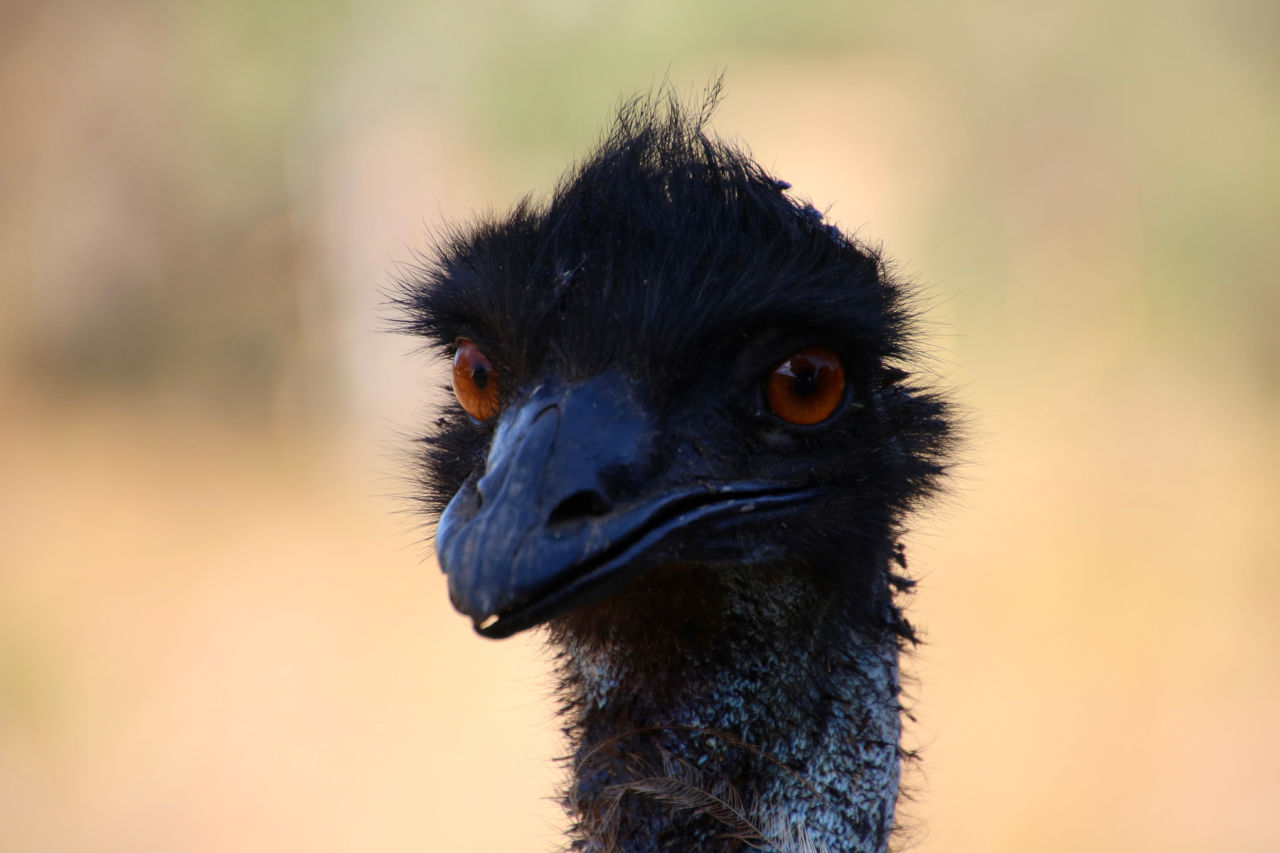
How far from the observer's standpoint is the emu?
A: 151cm

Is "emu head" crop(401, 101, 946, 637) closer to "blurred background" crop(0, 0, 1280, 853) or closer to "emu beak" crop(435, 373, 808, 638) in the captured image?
"emu beak" crop(435, 373, 808, 638)

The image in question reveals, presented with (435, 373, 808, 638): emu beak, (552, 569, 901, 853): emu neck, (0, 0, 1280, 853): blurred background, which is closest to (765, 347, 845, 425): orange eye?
(435, 373, 808, 638): emu beak

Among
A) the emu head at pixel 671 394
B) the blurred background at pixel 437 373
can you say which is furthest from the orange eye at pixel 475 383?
the blurred background at pixel 437 373

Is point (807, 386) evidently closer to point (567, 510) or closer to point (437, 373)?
point (567, 510)

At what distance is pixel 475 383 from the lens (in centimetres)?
177

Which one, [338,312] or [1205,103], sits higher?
[1205,103]

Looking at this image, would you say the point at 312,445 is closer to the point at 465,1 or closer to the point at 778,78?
the point at 465,1

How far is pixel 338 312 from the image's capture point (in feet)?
28.5

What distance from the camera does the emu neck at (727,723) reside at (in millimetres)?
1651

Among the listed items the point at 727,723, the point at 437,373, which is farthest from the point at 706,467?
the point at 437,373

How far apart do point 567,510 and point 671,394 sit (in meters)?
0.24

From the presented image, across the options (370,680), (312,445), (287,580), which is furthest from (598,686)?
(312,445)

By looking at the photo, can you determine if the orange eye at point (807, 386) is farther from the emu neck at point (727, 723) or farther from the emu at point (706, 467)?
the emu neck at point (727, 723)

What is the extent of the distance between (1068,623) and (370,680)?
3492 mm
